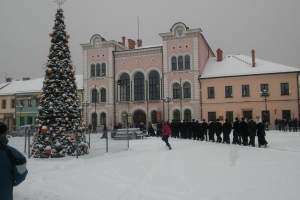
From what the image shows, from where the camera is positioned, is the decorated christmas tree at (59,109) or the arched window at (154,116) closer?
the decorated christmas tree at (59,109)

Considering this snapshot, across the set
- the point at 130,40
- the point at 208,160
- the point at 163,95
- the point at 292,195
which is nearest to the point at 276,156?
the point at 208,160

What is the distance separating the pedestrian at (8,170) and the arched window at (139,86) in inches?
1563

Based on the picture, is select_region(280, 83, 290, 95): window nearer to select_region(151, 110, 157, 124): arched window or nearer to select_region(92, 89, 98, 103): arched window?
select_region(151, 110, 157, 124): arched window

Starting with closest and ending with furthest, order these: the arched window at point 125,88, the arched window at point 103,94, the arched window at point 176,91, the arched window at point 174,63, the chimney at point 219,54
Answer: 1. the arched window at point 176,91
2. the arched window at point 174,63
3. the chimney at point 219,54
4. the arched window at point 125,88
5. the arched window at point 103,94

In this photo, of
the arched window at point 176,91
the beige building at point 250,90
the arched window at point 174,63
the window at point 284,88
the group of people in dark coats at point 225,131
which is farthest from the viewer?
the arched window at point 174,63

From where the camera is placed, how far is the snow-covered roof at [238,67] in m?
38.2

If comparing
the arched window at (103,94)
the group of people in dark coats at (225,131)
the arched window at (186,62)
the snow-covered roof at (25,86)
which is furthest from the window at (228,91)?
the snow-covered roof at (25,86)

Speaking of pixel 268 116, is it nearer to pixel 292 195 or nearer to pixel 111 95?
pixel 111 95

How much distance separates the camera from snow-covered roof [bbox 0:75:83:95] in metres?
51.0

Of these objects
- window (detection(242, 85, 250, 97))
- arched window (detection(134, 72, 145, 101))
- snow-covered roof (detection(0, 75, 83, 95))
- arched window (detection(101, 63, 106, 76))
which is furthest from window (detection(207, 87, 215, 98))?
snow-covered roof (detection(0, 75, 83, 95))

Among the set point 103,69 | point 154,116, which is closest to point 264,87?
point 154,116

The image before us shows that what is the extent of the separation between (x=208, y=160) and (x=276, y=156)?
297 cm

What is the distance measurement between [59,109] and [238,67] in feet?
102

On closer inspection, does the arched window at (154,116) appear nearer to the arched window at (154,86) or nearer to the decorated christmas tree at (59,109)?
the arched window at (154,86)
